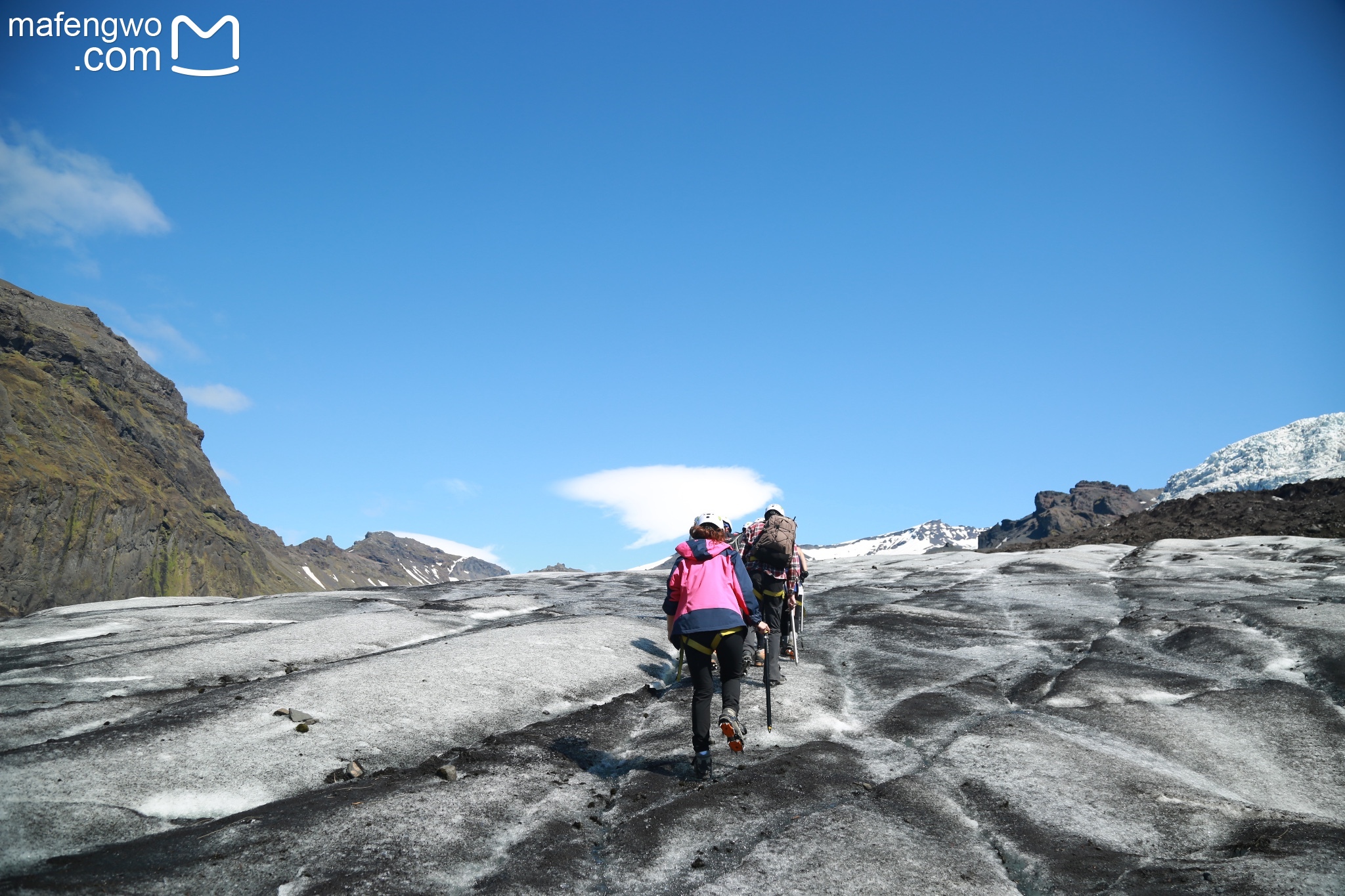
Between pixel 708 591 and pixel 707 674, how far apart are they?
922mm

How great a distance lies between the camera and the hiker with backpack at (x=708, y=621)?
357 inches

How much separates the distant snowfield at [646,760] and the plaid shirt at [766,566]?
5.59 ft

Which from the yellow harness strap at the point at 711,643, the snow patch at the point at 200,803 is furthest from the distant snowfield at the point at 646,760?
the yellow harness strap at the point at 711,643

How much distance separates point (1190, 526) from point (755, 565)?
159ft

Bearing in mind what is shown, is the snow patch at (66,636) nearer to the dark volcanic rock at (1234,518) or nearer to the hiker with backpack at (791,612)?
the hiker with backpack at (791,612)

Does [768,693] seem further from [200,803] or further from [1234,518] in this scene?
[1234,518]

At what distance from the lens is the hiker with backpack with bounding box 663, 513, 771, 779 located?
9.06 m

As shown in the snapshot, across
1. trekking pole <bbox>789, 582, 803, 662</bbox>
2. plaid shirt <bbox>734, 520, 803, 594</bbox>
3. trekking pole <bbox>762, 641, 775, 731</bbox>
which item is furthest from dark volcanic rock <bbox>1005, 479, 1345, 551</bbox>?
trekking pole <bbox>762, 641, 775, 731</bbox>

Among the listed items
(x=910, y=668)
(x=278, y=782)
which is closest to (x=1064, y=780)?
(x=910, y=668)

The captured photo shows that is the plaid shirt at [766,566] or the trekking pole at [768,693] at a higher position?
the plaid shirt at [766,566]

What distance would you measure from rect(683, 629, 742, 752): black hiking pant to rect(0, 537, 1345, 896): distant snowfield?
64 cm

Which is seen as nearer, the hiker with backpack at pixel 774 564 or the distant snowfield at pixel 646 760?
the distant snowfield at pixel 646 760

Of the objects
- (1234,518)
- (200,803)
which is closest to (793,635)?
(200,803)

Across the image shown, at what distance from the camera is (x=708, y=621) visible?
918cm
